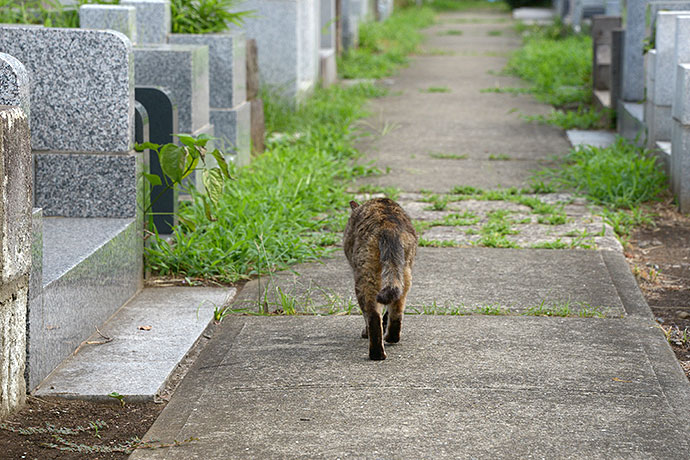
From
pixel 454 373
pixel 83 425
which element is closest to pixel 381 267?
pixel 454 373

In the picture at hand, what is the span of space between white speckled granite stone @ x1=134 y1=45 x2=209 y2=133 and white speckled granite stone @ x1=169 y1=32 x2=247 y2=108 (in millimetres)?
998

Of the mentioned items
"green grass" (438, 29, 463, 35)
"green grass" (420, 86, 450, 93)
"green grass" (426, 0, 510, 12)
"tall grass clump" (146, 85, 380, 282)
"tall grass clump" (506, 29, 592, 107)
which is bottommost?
"tall grass clump" (146, 85, 380, 282)

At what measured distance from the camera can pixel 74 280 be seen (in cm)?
420

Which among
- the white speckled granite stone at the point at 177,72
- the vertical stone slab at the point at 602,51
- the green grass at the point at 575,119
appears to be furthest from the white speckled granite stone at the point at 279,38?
the white speckled granite stone at the point at 177,72

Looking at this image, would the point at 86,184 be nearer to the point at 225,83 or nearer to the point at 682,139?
the point at 225,83

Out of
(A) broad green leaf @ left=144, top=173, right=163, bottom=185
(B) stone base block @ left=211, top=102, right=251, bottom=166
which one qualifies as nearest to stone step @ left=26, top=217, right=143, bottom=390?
(A) broad green leaf @ left=144, top=173, right=163, bottom=185

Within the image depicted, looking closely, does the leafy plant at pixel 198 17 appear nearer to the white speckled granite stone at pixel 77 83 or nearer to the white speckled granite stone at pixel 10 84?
the white speckled granite stone at pixel 77 83

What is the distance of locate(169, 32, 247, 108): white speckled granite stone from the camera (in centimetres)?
732

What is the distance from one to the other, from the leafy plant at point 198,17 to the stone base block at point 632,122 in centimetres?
365

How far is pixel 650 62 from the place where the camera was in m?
8.02

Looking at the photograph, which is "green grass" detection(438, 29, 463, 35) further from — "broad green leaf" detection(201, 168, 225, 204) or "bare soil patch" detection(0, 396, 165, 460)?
"bare soil patch" detection(0, 396, 165, 460)

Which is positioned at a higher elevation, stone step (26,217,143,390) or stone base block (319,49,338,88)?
stone base block (319,49,338,88)

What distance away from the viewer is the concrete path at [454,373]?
11.1 feet

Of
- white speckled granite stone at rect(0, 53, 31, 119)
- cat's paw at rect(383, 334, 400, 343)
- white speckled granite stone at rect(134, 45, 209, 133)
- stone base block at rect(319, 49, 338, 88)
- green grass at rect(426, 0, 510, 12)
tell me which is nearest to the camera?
white speckled granite stone at rect(0, 53, 31, 119)
